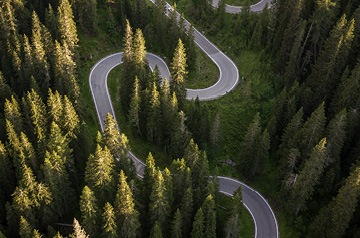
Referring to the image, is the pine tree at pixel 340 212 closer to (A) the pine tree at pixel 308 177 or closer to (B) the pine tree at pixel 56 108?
(A) the pine tree at pixel 308 177

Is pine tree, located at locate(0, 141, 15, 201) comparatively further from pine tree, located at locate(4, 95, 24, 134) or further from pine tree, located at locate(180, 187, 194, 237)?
pine tree, located at locate(180, 187, 194, 237)

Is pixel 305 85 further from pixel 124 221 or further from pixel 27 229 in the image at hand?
pixel 27 229

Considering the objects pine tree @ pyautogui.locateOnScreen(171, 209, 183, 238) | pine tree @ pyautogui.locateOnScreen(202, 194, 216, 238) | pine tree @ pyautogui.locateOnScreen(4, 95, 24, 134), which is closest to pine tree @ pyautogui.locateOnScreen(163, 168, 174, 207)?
pine tree @ pyautogui.locateOnScreen(171, 209, 183, 238)

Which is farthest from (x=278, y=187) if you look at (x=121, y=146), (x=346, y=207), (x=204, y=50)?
(x=204, y=50)

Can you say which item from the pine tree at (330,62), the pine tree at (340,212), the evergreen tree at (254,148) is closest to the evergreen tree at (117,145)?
the evergreen tree at (254,148)

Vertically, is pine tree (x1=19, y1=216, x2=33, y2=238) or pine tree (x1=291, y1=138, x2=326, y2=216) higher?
pine tree (x1=291, y1=138, x2=326, y2=216)
